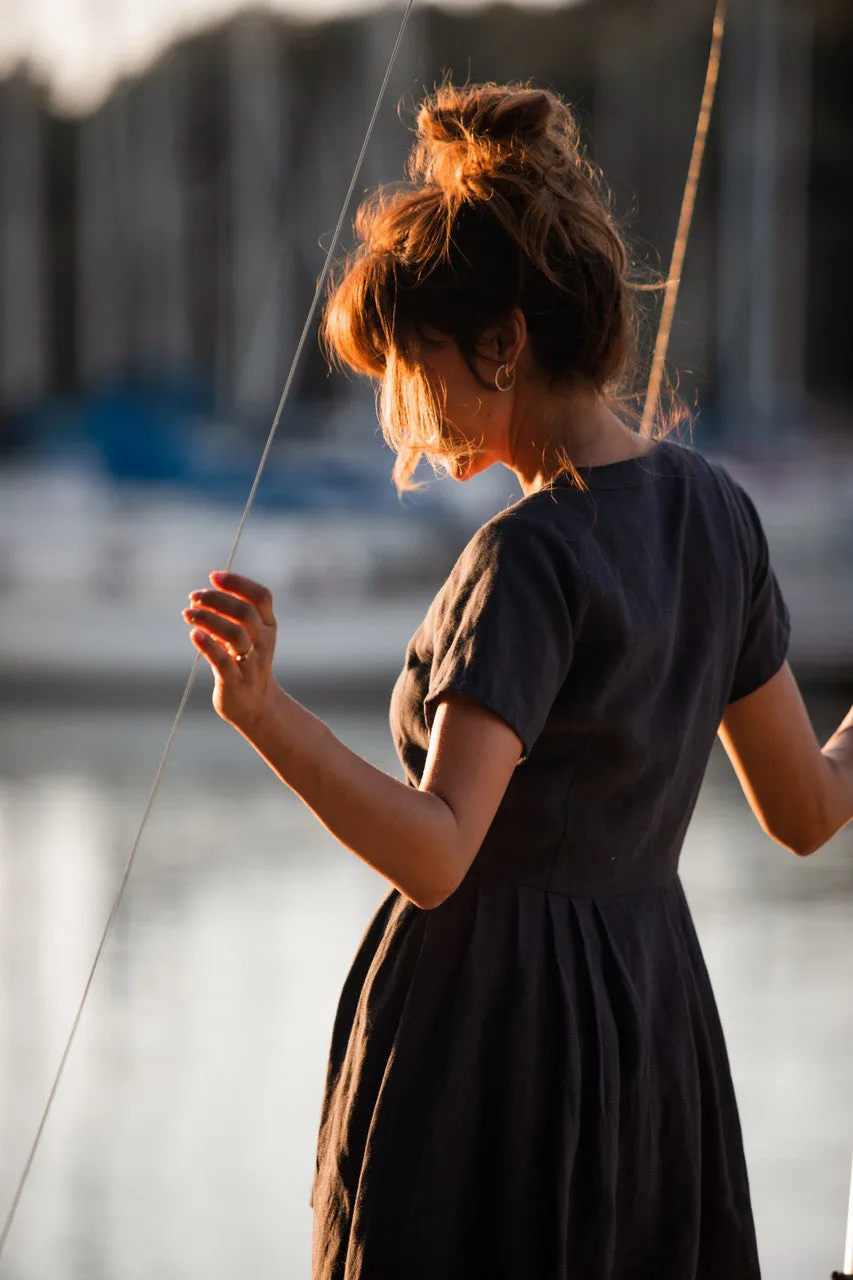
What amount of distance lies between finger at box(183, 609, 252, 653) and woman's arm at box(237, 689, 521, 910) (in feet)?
0.11

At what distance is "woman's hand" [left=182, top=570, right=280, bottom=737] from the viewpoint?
92 centimetres

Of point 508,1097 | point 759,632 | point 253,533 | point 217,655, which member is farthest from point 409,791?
point 253,533

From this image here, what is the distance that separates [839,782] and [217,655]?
533 mm

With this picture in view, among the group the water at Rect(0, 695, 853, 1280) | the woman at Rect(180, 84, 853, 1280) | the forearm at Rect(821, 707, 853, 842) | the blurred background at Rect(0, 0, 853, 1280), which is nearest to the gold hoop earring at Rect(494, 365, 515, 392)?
the woman at Rect(180, 84, 853, 1280)

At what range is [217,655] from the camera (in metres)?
0.92

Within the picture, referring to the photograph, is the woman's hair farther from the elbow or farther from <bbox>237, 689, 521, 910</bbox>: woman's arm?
the elbow

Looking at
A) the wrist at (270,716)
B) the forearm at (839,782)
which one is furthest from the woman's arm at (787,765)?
the wrist at (270,716)

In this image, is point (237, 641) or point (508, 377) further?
point (508, 377)

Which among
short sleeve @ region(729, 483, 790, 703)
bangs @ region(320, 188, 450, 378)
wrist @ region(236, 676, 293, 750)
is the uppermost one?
bangs @ region(320, 188, 450, 378)

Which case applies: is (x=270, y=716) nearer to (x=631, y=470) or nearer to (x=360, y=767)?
(x=360, y=767)

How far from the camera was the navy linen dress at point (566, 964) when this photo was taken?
1.01 meters

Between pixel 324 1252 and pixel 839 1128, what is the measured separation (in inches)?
75.8

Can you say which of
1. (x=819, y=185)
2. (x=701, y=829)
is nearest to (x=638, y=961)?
(x=701, y=829)

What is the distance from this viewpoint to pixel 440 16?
1577cm
